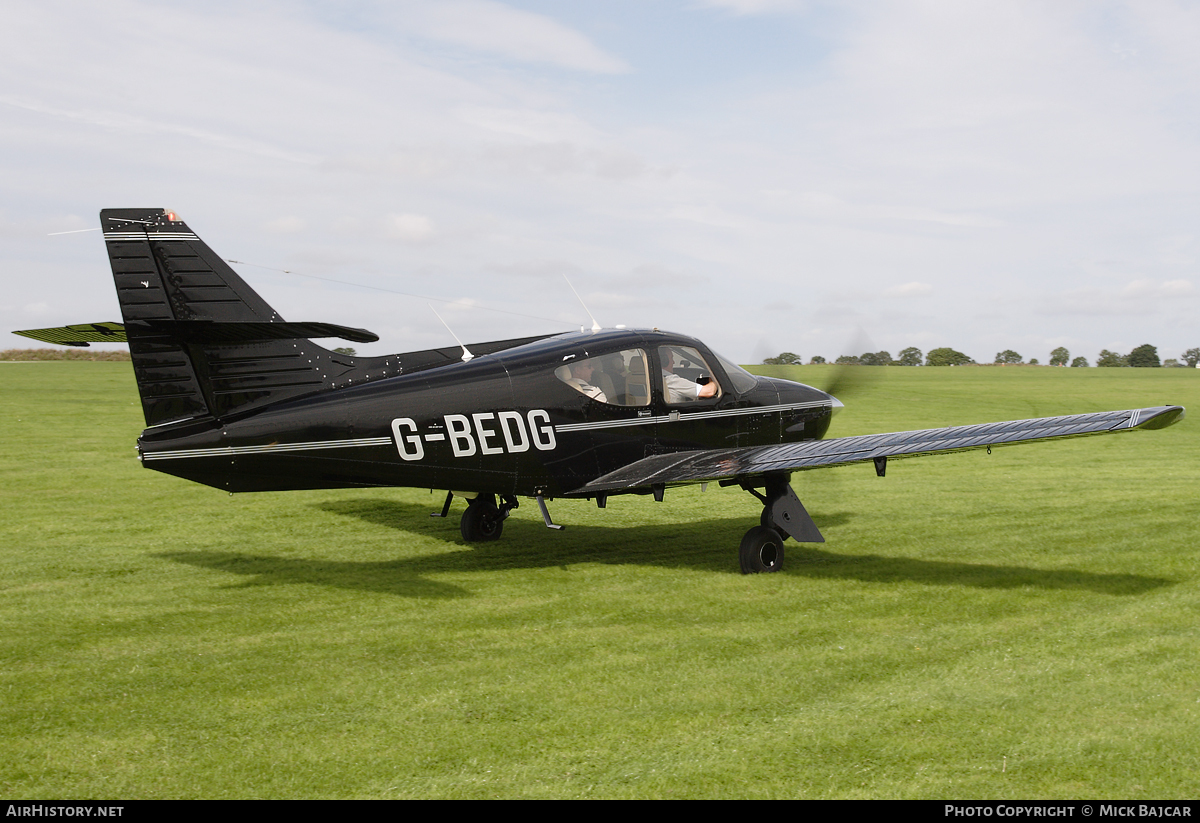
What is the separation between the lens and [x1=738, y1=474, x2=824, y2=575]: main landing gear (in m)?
10.1

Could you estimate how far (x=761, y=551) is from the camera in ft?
33.1

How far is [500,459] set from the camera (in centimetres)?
979

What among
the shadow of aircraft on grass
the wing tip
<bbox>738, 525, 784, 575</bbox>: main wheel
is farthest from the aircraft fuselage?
the wing tip

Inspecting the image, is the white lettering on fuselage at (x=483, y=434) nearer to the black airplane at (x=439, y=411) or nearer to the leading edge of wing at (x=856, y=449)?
the black airplane at (x=439, y=411)

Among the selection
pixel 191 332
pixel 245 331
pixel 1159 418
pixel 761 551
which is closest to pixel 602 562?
pixel 761 551

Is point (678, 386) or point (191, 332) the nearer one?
→ point (191, 332)

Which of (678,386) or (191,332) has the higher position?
(191,332)

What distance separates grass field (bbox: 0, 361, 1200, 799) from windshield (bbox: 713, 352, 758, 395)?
2027mm

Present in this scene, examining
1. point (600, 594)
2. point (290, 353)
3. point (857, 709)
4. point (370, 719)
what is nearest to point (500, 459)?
point (600, 594)

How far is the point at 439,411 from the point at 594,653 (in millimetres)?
3345

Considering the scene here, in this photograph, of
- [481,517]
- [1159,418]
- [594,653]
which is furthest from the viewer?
[481,517]

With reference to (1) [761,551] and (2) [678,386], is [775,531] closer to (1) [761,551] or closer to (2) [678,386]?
(1) [761,551]

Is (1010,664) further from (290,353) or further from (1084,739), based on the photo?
(290,353)

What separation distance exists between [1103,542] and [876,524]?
9.50ft
